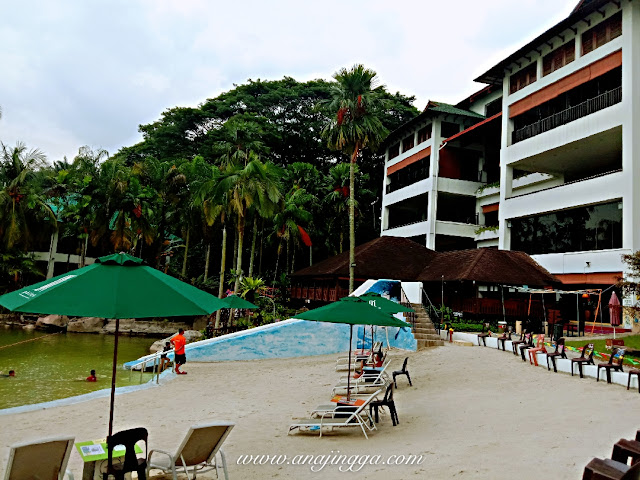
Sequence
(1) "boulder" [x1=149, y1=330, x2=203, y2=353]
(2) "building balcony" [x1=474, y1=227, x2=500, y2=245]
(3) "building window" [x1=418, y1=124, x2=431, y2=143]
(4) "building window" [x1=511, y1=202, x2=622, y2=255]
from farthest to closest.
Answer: (3) "building window" [x1=418, y1=124, x2=431, y2=143], (2) "building balcony" [x1=474, y1=227, x2=500, y2=245], (4) "building window" [x1=511, y1=202, x2=622, y2=255], (1) "boulder" [x1=149, y1=330, x2=203, y2=353]

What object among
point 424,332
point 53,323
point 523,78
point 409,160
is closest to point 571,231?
point 523,78

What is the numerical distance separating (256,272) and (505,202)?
2461 cm

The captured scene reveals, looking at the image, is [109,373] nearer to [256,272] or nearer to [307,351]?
[307,351]

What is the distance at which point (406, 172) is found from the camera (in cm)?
4378

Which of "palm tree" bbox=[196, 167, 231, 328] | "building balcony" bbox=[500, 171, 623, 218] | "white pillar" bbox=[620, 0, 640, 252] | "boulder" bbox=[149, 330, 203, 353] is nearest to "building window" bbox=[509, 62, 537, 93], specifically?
"white pillar" bbox=[620, 0, 640, 252]

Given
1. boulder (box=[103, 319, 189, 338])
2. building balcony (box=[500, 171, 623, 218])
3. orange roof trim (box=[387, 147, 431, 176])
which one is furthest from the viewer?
orange roof trim (box=[387, 147, 431, 176])

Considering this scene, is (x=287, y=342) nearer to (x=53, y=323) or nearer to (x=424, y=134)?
(x=53, y=323)

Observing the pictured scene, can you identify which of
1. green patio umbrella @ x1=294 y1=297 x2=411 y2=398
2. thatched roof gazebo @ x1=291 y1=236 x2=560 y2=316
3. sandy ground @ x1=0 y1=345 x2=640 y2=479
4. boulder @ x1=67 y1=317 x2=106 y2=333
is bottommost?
boulder @ x1=67 y1=317 x2=106 y2=333

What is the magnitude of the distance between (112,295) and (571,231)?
87.9 feet

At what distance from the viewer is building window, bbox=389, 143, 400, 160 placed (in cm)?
4550

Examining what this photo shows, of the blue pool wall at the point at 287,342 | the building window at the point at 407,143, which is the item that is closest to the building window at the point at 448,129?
the building window at the point at 407,143

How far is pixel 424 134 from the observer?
134 ft

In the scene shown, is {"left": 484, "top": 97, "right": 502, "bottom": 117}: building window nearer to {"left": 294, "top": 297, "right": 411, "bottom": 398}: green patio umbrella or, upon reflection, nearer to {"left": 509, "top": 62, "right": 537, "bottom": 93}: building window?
{"left": 509, "top": 62, "right": 537, "bottom": 93}: building window

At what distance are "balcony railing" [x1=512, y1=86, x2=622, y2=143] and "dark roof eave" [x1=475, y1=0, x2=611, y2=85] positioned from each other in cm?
420
